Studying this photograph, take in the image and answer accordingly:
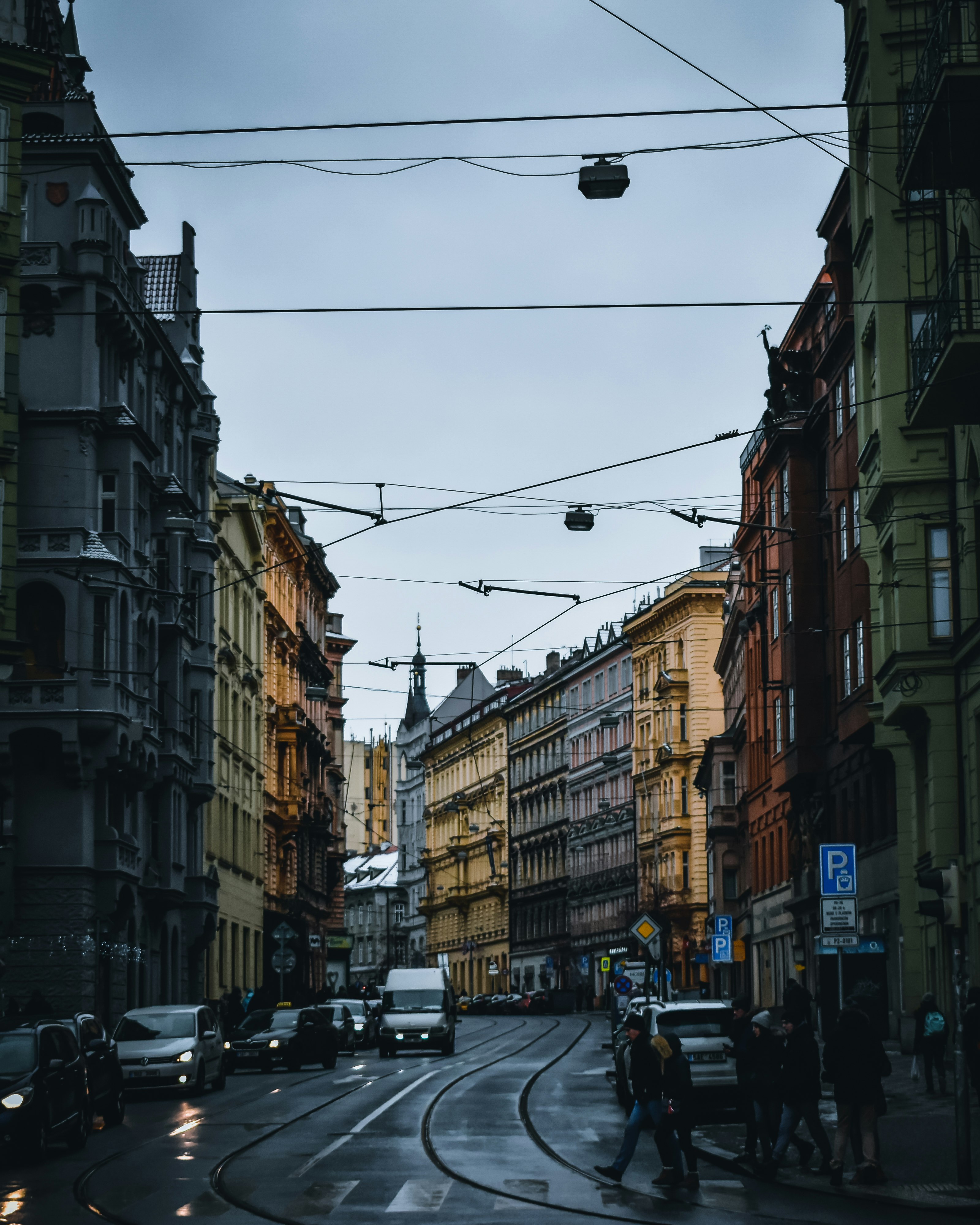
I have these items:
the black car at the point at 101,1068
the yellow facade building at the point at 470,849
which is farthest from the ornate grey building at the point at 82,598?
the yellow facade building at the point at 470,849

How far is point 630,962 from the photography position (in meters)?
64.8

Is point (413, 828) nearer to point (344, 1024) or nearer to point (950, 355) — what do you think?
point (344, 1024)

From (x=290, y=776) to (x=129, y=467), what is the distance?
41094 millimetres

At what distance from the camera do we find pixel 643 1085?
711 inches

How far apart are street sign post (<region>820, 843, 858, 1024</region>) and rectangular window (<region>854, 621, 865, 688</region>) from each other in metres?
21.0

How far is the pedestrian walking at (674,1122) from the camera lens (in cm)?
1789

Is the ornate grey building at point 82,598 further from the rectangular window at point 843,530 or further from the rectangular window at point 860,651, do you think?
the rectangular window at point 843,530

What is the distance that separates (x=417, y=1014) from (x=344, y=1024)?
301 centimetres

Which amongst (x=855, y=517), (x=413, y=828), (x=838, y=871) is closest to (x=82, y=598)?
(x=855, y=517)

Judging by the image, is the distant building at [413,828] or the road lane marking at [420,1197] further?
the distant building at [413,828]

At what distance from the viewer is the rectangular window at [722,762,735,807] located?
82000 millimetres

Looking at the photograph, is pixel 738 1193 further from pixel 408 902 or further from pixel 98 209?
pixel 408 902

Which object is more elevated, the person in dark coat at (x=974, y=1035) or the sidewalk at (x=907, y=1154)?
the person in dark coat at (x=974, y=1035)

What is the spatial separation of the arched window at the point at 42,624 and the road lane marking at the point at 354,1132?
1252 centimetres
